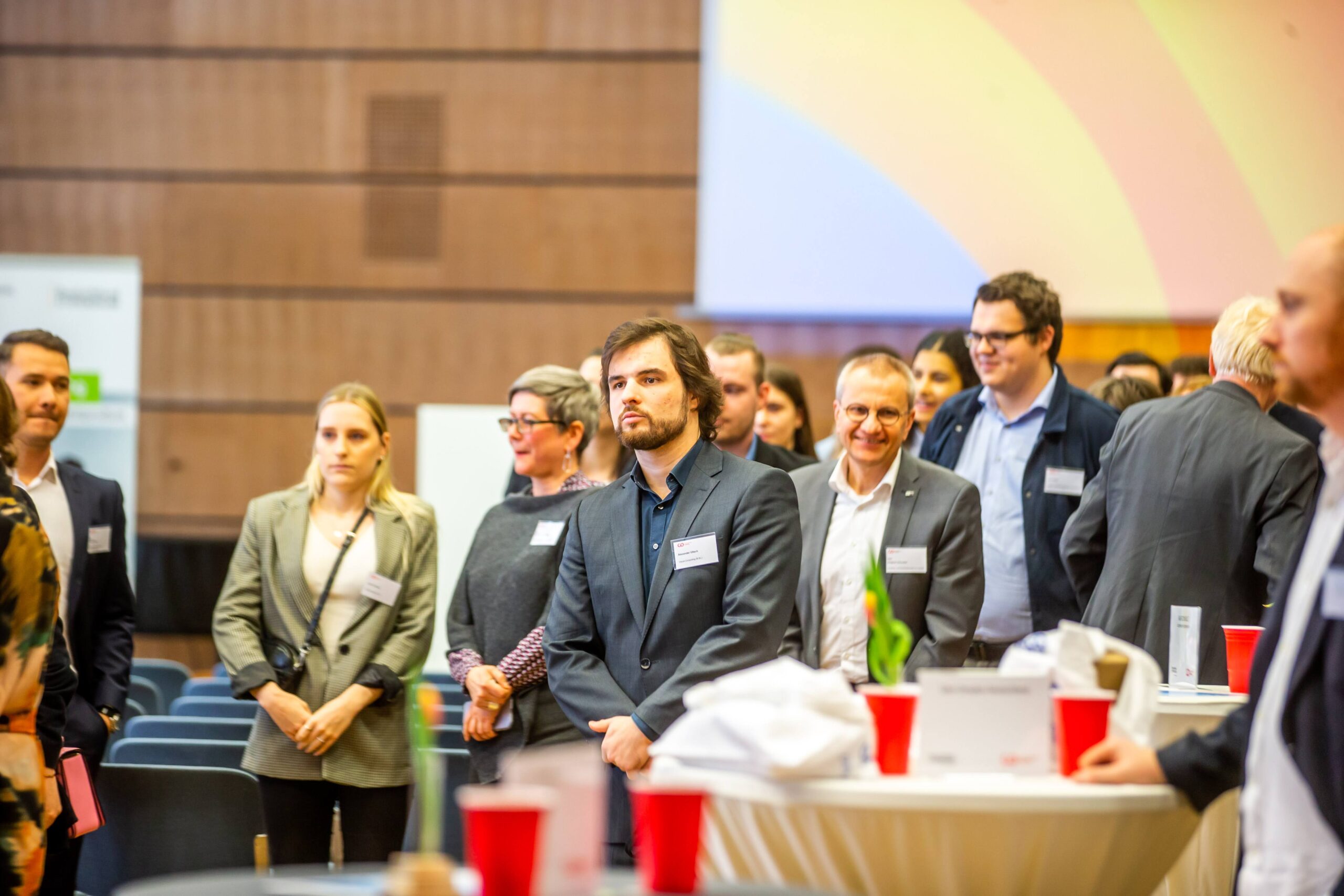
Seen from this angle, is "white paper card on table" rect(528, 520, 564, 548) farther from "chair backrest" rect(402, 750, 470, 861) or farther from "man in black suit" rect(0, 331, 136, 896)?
"man in black suit" rect(0, 331, 136, 896)

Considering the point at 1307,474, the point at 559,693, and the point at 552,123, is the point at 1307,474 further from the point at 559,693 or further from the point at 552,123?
the point at 552,123

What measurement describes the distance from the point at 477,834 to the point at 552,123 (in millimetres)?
6366

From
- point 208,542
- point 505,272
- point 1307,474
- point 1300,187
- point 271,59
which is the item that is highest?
point 271,59

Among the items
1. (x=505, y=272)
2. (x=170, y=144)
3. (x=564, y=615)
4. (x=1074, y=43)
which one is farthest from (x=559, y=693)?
(x=170, y=144)

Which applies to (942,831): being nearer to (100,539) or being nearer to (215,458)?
(100,539)

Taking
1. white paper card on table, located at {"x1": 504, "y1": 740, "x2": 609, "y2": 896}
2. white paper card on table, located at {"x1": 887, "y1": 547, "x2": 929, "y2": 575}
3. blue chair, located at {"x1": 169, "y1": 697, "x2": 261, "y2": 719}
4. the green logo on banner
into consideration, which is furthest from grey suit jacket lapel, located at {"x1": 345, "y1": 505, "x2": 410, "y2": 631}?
the green logo on banner

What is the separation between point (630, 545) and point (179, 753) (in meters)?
1.64

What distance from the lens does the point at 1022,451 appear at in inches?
Result: 150

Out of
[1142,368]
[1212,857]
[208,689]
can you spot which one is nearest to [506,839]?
[1212,857]

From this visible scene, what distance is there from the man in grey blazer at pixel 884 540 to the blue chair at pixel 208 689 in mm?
2530

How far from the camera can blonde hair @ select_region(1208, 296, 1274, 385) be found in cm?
310

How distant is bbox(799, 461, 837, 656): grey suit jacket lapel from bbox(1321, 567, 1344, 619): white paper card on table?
5.10ft

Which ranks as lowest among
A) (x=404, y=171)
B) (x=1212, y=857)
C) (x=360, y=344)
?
(x=1212, y=857)

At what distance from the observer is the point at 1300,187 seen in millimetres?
6641
